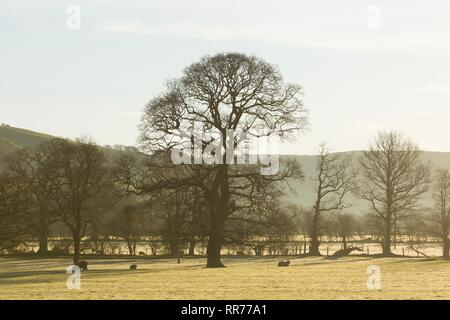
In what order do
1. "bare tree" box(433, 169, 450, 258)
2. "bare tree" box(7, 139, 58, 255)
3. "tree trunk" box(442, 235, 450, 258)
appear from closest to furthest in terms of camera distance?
"bare tree" box(7, 139, 58, 255), "tree trunk" box(442, 235, 450, 258), "bare tree" box(433, 169, 450, 258)

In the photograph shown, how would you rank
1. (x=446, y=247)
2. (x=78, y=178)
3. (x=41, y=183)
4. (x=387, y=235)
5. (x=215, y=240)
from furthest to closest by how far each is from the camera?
(x=387, y=235), (x=446, y=247), (x=41, y=183), (x=78, y=178), (x=215, y=240)

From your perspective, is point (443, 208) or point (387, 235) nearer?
point (443, 208)

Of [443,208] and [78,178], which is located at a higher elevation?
[78,178]

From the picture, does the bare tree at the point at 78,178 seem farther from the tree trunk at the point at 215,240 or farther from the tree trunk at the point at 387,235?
the tree trunk at the point at 387,235

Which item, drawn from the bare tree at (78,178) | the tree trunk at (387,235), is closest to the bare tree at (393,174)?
the tree trunk at (387,235)

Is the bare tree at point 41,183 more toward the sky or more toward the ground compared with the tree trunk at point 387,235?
more toward the sky

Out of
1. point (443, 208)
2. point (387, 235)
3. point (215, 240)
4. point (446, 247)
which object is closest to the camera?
point (215, 240)

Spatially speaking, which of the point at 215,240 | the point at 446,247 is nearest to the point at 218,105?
the point at 215,240

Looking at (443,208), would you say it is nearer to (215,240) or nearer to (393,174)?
(393,174)

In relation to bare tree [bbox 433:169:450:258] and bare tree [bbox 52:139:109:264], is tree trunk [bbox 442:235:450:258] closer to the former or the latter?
bare tree [bbox 433:169:450:258]

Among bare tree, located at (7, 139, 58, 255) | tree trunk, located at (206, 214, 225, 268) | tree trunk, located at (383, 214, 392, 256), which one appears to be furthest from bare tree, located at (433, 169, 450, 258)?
bare tree, located at (7, 139, 58, 255)

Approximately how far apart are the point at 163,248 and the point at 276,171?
43.1 m

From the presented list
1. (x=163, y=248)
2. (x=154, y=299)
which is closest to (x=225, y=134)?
(x=154, y=299)
